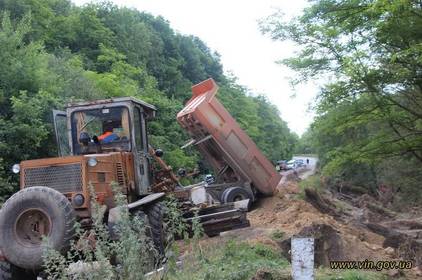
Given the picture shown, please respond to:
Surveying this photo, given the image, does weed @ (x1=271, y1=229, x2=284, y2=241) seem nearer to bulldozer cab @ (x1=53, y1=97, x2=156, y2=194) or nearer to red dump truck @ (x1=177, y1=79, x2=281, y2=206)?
bulldozer cab @ (x1=53, y1=97, x2=156, y2=194)

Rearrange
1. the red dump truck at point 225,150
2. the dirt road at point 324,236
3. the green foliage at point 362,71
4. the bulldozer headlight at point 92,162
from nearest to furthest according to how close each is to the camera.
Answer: the bulldozer headlight at point 92,162 → the dirt road at point 324,236 → the green foliage at point 362,71 → the red dump truck at point 225,150

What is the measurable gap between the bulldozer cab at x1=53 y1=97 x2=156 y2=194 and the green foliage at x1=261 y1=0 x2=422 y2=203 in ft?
21.7

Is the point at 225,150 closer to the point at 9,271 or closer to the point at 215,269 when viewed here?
the point at 9,271

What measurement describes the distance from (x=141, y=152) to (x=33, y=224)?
9.46 feet

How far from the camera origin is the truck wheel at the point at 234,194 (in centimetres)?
1642

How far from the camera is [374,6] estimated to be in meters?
11.6

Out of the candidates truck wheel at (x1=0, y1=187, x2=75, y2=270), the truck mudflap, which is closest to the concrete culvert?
the truck mudflap

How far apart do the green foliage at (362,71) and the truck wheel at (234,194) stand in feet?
9.20

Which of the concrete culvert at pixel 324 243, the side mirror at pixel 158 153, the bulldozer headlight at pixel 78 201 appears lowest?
the concrete culvert at pixel 324 243

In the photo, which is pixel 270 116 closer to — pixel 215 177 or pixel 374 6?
pixel 215 177

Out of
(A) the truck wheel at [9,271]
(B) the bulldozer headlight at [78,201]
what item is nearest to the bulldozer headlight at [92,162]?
(B) the bulldozer headlight at [78,201]

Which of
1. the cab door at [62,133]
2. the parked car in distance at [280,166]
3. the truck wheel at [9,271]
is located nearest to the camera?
the truck wheel at [9,271]

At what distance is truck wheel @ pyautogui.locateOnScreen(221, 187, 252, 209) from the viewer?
53.9ft

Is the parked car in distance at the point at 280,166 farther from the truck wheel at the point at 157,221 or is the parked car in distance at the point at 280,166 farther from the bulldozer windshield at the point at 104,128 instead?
the truck wheel at the point at 157,221
